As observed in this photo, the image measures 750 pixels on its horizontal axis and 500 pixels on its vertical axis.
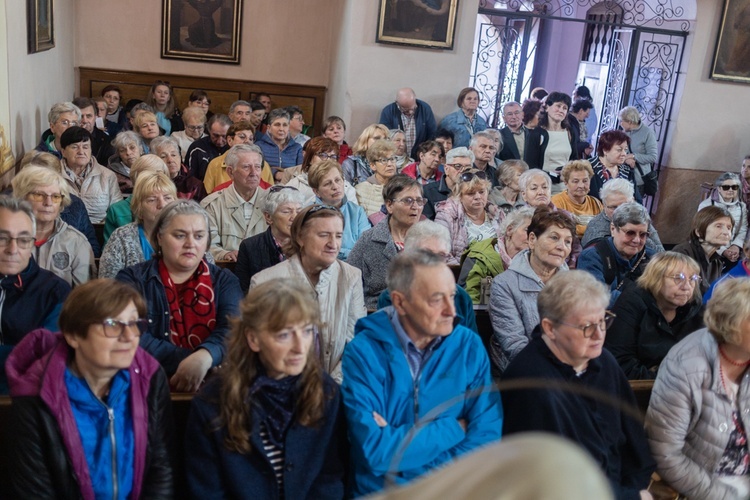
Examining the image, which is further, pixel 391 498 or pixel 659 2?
pixel 659 2

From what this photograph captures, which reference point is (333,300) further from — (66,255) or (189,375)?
(66,255)

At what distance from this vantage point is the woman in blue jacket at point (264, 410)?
2326 mm

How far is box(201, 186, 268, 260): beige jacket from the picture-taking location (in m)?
5.04

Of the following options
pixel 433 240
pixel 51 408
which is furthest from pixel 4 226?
pixel 433 240

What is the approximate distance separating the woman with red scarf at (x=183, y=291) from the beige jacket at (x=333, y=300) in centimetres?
20

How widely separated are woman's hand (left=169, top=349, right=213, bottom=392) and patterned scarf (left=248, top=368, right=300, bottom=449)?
59cm

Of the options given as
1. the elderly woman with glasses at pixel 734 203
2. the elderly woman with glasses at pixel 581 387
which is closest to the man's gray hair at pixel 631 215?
the elderly woman with glasses at pixel 581 387

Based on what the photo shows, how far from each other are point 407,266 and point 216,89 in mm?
8717

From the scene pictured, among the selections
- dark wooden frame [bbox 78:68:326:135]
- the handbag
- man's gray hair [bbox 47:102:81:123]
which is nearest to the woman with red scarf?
man's gray hair [bbox 47:102:81:123]

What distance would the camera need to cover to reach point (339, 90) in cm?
1000

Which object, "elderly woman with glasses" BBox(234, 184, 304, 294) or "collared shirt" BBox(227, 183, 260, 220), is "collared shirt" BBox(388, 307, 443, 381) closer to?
"elderly woman with glasses" BBox(234, 184, 304, 294)

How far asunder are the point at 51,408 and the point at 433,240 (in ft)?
6.30

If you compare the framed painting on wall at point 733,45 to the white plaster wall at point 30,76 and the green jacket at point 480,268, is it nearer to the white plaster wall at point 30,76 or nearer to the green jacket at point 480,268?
the green jacket at point 480,268

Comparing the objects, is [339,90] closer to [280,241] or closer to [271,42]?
[271,42]
